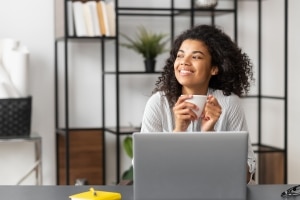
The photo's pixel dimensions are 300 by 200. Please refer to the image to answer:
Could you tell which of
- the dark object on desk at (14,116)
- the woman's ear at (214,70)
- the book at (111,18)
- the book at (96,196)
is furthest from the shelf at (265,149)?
the book at (96,196)

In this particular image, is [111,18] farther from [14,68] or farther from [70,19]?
[14,68]

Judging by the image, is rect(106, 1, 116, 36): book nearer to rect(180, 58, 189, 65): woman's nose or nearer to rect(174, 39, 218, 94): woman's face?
rect(174, 39, 218, 94): woman's face

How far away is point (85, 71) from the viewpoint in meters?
4.40

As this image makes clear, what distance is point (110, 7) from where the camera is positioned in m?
4.13

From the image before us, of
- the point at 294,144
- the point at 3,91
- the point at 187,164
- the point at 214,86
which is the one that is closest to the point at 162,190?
the point at 187,164

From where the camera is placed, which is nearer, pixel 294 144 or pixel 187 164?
pixel 187 164

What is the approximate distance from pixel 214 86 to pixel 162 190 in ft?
3.23

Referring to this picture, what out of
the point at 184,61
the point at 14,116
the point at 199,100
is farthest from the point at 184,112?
the point at 14,116

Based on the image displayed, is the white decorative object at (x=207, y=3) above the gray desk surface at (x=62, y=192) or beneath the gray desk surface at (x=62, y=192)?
above

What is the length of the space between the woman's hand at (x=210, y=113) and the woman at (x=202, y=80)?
78 mm

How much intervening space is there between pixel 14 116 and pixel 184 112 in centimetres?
194

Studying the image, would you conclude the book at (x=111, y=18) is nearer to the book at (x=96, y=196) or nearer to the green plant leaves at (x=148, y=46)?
the green plant leaves at (x=148, y=46)

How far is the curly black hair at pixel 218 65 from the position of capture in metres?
2.55

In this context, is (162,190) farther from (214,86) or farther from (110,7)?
(110,7)
